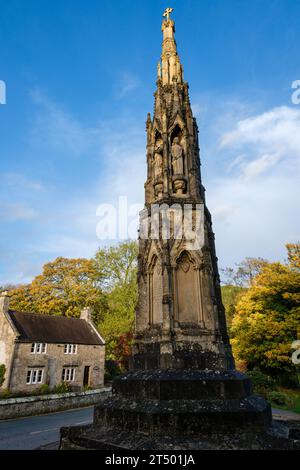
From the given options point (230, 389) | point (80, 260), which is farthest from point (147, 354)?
point (80, 260)

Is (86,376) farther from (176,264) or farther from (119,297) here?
(176,264)

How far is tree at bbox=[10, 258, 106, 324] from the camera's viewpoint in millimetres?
35938

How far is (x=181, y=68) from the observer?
35.4 ft

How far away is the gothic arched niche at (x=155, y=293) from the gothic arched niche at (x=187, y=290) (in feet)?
1.65

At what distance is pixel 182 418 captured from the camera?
5023 mm

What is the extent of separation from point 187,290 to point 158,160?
455 centimetres

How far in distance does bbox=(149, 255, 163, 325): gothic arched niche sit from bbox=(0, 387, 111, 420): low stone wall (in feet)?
33.2

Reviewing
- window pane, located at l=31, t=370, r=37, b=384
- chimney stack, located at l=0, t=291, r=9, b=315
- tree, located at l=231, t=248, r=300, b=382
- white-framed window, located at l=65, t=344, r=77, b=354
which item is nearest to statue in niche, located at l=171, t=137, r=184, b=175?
tree, located at l=231, t=248, r=300, b=382

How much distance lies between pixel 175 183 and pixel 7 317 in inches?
893

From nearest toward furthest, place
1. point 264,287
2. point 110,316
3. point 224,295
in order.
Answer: point 264,287 → point 110,316 → point 224,295

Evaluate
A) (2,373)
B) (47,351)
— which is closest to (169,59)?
(2,373)

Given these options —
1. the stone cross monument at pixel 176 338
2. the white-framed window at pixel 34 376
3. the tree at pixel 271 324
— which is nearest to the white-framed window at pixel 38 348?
the white-framed window at pixel 34 376
